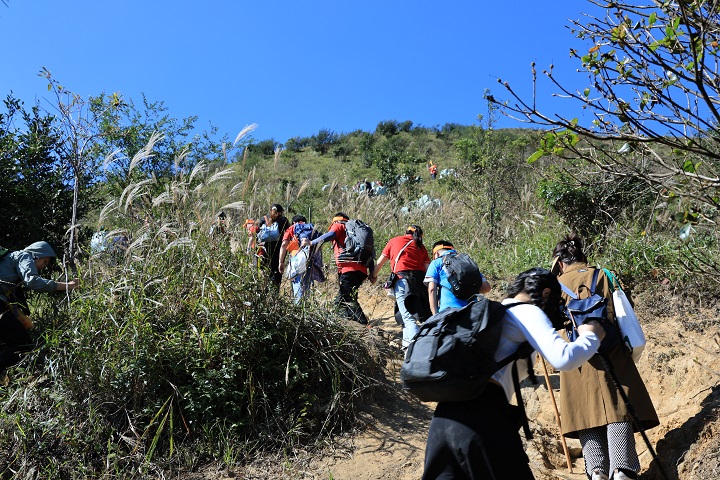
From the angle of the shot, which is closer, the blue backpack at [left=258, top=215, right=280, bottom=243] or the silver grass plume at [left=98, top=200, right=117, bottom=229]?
the silver grass plume at [left=98, top=200, right=117, bottom=229]

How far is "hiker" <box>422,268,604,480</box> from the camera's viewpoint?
2.65 meters

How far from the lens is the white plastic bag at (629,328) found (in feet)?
13.1

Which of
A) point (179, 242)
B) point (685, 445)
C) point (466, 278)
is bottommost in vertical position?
point (685, 445)

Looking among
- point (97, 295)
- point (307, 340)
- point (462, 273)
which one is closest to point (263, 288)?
point (307, 340)

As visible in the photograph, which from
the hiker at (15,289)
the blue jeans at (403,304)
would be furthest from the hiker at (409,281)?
the hiker at (15,289)

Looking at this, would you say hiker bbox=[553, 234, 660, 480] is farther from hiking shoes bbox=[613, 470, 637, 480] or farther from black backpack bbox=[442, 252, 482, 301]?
black backpack bbox=[442, 252, 482, 301]

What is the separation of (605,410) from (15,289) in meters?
5.17

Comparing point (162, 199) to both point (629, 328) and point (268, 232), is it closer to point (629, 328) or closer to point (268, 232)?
point (268, 232)

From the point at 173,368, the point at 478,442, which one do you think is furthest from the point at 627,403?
the point at 173,368

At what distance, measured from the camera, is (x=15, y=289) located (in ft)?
18.8

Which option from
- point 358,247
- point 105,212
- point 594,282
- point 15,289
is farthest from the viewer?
point 358,247

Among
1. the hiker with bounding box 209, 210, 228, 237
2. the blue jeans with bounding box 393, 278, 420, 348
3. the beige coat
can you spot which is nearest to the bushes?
the hiker with bounding box 209, 210, 228, 237

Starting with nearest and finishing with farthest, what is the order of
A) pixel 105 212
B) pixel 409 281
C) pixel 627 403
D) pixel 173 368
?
1. pixel 627 403
2. pixel 173 368
3. pixel 105 212
4. pixel 409 281

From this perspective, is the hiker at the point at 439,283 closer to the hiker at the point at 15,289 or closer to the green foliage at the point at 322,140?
the hiker at the point at 15,289
